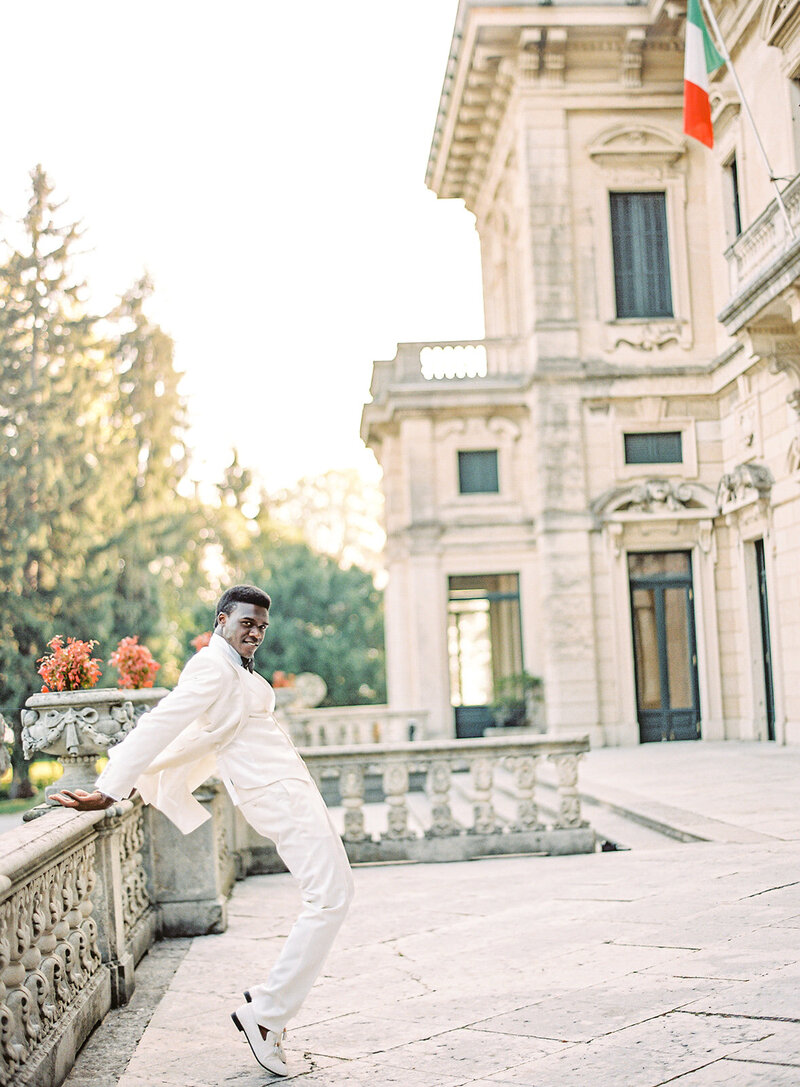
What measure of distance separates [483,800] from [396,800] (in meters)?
0.71

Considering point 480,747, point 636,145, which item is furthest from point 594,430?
point 480,747

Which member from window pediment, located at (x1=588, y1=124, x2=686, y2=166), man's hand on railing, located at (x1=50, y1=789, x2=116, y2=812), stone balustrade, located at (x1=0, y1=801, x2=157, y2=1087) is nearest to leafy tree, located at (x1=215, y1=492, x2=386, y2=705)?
window pediment, located at (x1=588, y1=124, x2=686, y2=166)

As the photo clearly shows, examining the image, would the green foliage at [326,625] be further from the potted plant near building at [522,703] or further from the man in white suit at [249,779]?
the man in white suit at [249,779]

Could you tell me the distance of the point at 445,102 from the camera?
25.1 metres

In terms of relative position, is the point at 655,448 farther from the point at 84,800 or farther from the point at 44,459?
the point at 84,800

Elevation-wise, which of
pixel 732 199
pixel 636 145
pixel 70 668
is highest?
pixel 636 145

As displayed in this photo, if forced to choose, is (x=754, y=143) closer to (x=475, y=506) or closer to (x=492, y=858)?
(x=475, y=506)

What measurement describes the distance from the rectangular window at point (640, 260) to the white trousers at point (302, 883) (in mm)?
18812

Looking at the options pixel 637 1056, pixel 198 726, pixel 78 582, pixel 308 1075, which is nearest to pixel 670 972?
pixel 637 1056

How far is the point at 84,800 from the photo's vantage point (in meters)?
4.20

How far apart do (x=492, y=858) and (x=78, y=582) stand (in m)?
20.7

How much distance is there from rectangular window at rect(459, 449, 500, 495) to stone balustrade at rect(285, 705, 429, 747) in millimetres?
4257

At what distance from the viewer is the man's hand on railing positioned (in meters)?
4.18

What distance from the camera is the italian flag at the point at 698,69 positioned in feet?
53.8
